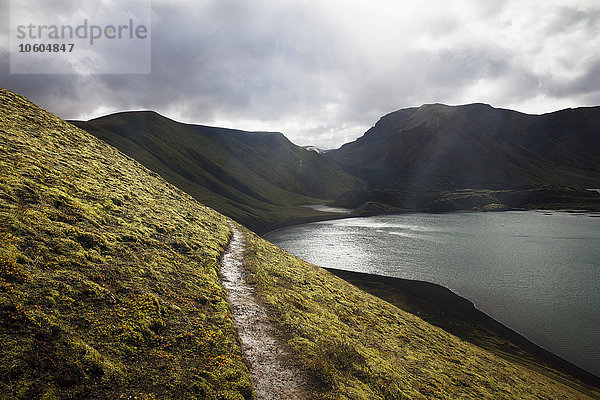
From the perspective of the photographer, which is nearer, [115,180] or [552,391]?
[552,391]

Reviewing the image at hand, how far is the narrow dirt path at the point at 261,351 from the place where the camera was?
13234 mm

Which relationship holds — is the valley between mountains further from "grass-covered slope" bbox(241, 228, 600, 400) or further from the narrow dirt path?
the narrow dirt path

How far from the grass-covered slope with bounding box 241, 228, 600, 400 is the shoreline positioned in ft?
9.14

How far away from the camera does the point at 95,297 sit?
45.7 feet

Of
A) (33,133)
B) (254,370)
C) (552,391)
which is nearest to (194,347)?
(254,370)

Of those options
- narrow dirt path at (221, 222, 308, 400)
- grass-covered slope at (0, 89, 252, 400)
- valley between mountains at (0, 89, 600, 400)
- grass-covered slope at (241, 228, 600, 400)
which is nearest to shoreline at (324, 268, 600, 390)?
valley between mountains at (0, 89, 600, 400)

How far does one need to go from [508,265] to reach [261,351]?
278 feet

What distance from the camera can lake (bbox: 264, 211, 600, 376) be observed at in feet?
147

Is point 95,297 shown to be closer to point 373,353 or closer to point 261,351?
point 261,351

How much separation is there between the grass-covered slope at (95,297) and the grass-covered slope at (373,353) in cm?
494

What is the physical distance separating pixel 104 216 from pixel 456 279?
241 feet

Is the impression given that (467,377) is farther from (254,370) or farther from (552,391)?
(254,370)

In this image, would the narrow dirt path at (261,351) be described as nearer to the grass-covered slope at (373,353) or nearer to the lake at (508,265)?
the grass-covered slope at (373,353)

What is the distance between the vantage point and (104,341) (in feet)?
39.2
